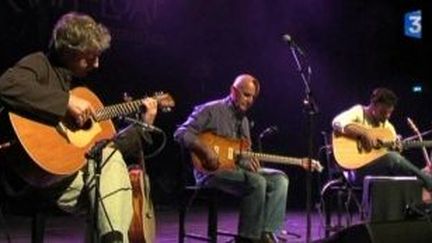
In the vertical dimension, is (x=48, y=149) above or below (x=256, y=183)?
above

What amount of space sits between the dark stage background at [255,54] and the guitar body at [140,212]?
1548mm

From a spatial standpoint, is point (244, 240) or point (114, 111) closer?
point (114, 111)

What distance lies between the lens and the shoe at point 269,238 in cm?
592

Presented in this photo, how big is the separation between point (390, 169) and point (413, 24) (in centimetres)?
575

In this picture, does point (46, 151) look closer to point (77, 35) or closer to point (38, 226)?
point (38, 226)

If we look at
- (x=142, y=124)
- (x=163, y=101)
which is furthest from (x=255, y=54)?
(x=142, y=124)

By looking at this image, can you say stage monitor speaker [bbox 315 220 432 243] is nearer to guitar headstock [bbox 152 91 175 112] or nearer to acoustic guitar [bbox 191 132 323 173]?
guitar headstock [bbox 152 91 175 112]

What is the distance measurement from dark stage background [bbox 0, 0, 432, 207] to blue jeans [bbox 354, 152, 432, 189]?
5.52ft

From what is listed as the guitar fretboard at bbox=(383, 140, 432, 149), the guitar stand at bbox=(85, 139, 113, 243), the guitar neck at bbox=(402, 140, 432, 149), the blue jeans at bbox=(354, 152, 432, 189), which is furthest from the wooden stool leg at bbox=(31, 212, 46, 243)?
the guitar neck at bbox=(402, 140, 432, 149)

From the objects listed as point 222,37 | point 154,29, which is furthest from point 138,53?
point 222,37

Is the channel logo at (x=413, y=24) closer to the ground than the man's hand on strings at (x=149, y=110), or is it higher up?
higher up

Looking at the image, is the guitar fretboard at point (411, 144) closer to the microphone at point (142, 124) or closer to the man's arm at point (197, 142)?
the man's arm at point (197, 142)

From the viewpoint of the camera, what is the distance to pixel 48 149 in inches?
159

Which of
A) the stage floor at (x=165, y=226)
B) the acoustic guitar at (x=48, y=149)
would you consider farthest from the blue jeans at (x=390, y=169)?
the acoustic guitar at (x=48, y=149)
